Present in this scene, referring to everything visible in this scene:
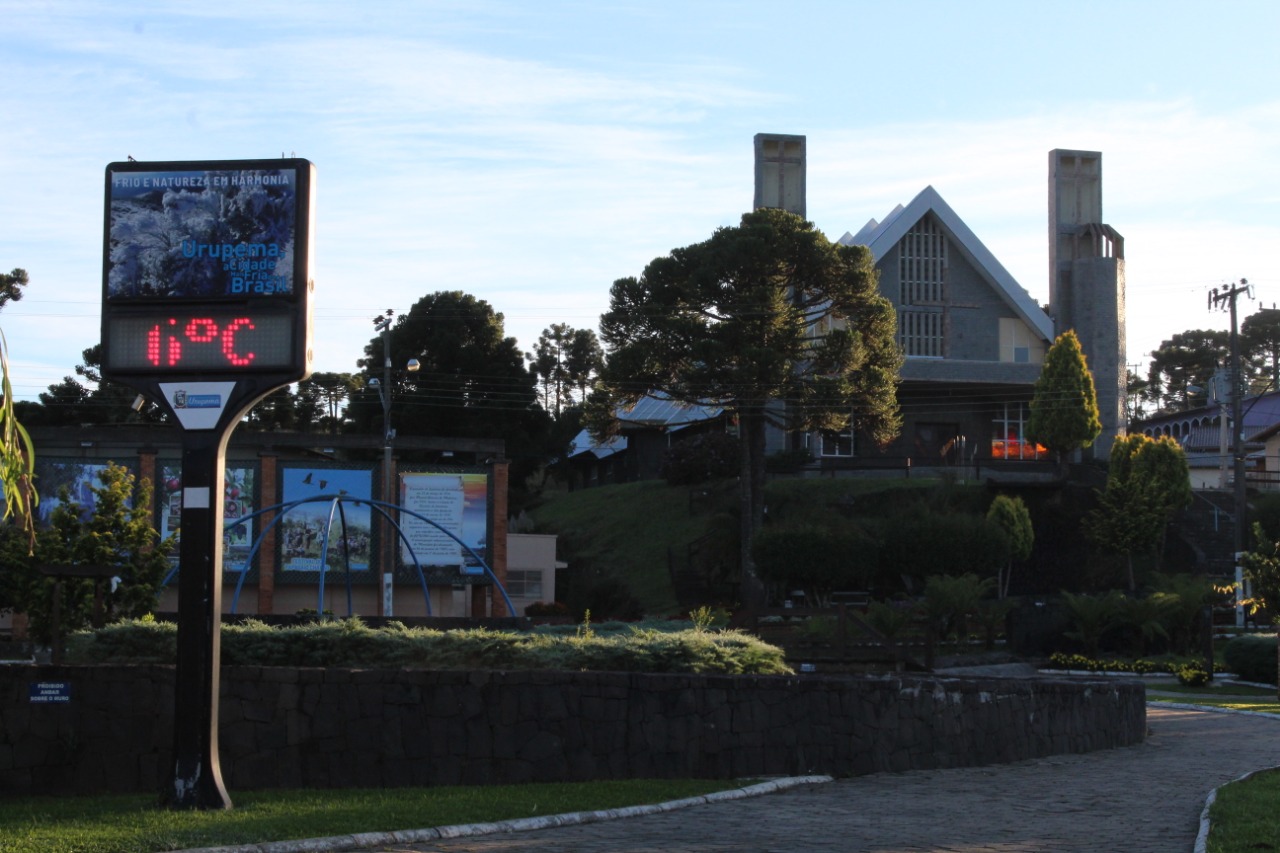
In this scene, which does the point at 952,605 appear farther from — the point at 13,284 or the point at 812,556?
the point at 13,284

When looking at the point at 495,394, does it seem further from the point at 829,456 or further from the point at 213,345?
the point at 213,345

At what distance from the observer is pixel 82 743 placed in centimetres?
1136

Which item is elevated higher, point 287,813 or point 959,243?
point 959,243

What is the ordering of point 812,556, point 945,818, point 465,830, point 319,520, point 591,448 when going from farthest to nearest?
point 591,448
point 812,556
point 319,520
point 945,818
point 465,830

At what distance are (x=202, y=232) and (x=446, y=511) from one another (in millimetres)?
28154

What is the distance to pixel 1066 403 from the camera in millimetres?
52031

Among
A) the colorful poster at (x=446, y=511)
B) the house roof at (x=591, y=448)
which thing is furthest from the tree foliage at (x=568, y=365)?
the colorful poster at (x=446, y=511)

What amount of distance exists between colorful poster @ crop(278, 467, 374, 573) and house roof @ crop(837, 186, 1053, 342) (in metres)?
26.0

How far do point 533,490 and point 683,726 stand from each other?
5893cm

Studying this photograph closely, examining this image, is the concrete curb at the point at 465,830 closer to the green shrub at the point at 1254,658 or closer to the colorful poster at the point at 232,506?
the green shrub at the point at 1254,658

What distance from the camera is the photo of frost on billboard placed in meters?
10.6

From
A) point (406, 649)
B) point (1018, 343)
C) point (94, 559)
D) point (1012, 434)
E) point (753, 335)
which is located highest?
point (1018, 343)

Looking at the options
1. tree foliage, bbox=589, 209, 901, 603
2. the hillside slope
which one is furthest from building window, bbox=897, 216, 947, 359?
tree foliage, bbox=589, 209, 901, 603

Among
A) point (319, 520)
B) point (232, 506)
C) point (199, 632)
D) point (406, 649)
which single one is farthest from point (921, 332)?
point (199, 632)
